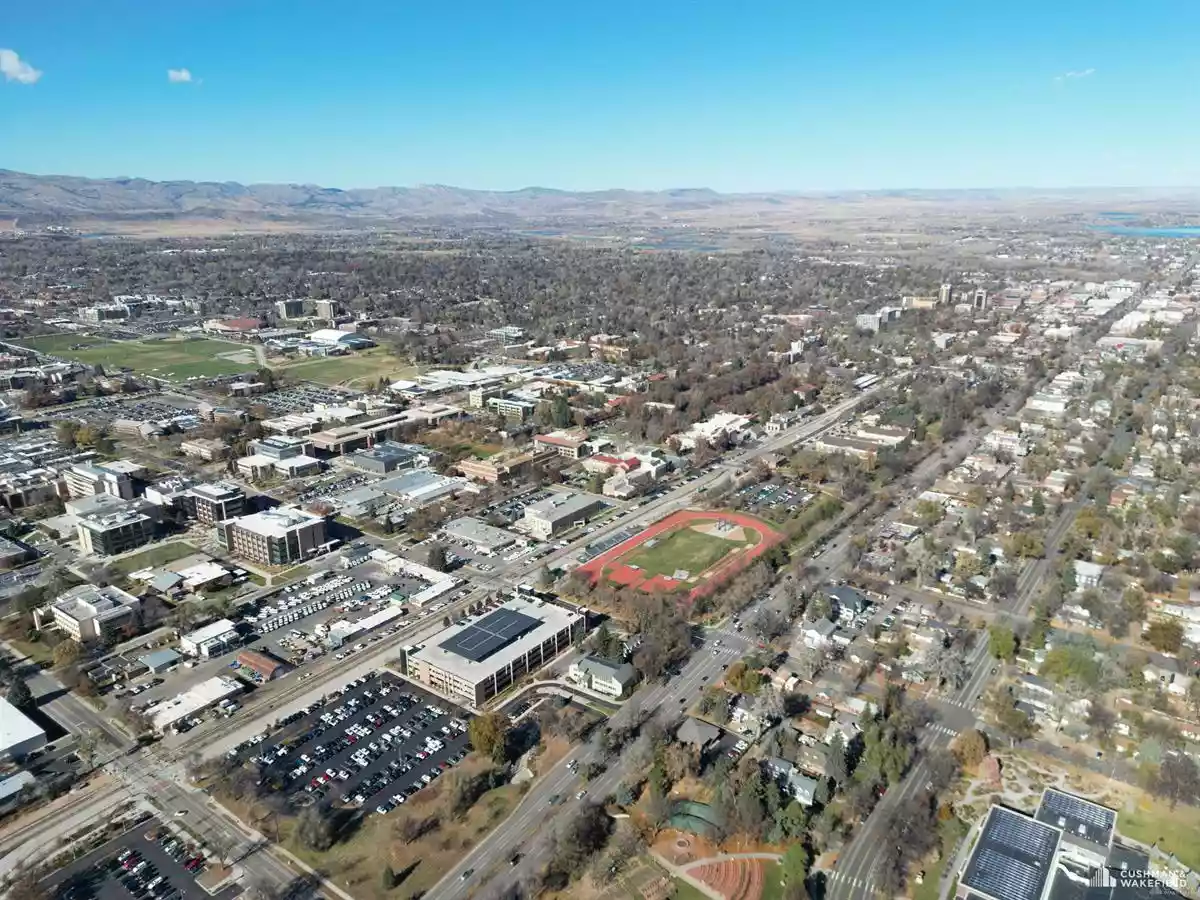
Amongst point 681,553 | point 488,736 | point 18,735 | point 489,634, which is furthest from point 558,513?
point 18,735

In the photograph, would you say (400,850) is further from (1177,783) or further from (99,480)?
(99,480)

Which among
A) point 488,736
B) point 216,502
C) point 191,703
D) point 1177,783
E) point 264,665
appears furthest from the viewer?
point 216,502

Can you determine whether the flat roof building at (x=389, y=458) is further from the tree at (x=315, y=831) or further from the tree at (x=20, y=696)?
the tree at (x=315, y=831)

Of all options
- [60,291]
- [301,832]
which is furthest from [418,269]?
[301,832]

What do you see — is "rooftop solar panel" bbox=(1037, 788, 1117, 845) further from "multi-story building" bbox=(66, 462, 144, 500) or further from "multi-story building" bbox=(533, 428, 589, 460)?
"multi-story building" bbox=(66, 462, 144, 500)

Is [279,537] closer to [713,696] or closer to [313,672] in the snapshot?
[313,672]

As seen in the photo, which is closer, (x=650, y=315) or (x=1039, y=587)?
(x=1039, y=587)
